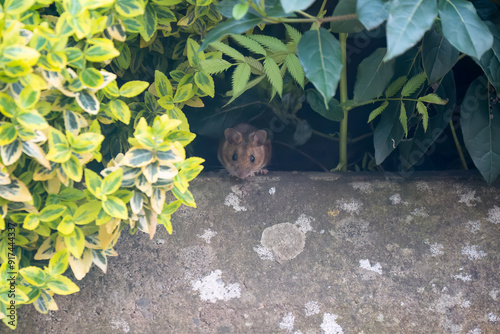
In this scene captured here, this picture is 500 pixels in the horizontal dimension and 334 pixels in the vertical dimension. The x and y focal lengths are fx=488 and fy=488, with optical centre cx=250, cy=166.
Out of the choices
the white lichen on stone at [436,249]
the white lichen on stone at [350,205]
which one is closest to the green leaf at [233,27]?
the white lichen on stone at [350,205]

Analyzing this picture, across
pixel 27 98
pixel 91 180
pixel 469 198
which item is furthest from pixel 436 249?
pixel 27 98

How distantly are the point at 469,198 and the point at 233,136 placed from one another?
4.29 ft

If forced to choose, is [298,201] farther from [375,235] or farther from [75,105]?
[75,105]

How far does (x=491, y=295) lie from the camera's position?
1.96 m

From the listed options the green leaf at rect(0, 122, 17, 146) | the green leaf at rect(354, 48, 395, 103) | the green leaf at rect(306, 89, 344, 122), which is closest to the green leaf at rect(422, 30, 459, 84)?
the green leaf at rect(354, 48, 395, 103)

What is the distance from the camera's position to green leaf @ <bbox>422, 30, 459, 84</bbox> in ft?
5.91

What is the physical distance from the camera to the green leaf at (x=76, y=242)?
155cm

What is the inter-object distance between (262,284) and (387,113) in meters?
0.92

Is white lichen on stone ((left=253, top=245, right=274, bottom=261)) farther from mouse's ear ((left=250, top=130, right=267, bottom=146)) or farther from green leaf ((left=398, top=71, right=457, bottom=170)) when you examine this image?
mouse's ear ((left=250, top=130, right=267, bottom=146))

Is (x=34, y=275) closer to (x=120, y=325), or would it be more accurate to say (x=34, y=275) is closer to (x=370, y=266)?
(x=120, y=325)

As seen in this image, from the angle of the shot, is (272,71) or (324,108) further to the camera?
(324,108)

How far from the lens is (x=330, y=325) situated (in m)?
1.95

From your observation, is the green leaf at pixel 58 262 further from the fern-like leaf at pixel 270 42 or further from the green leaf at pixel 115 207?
the fern-like leaf at pixel 270 42

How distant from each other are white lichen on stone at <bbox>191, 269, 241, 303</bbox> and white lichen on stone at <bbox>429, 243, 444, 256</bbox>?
2.72ft
